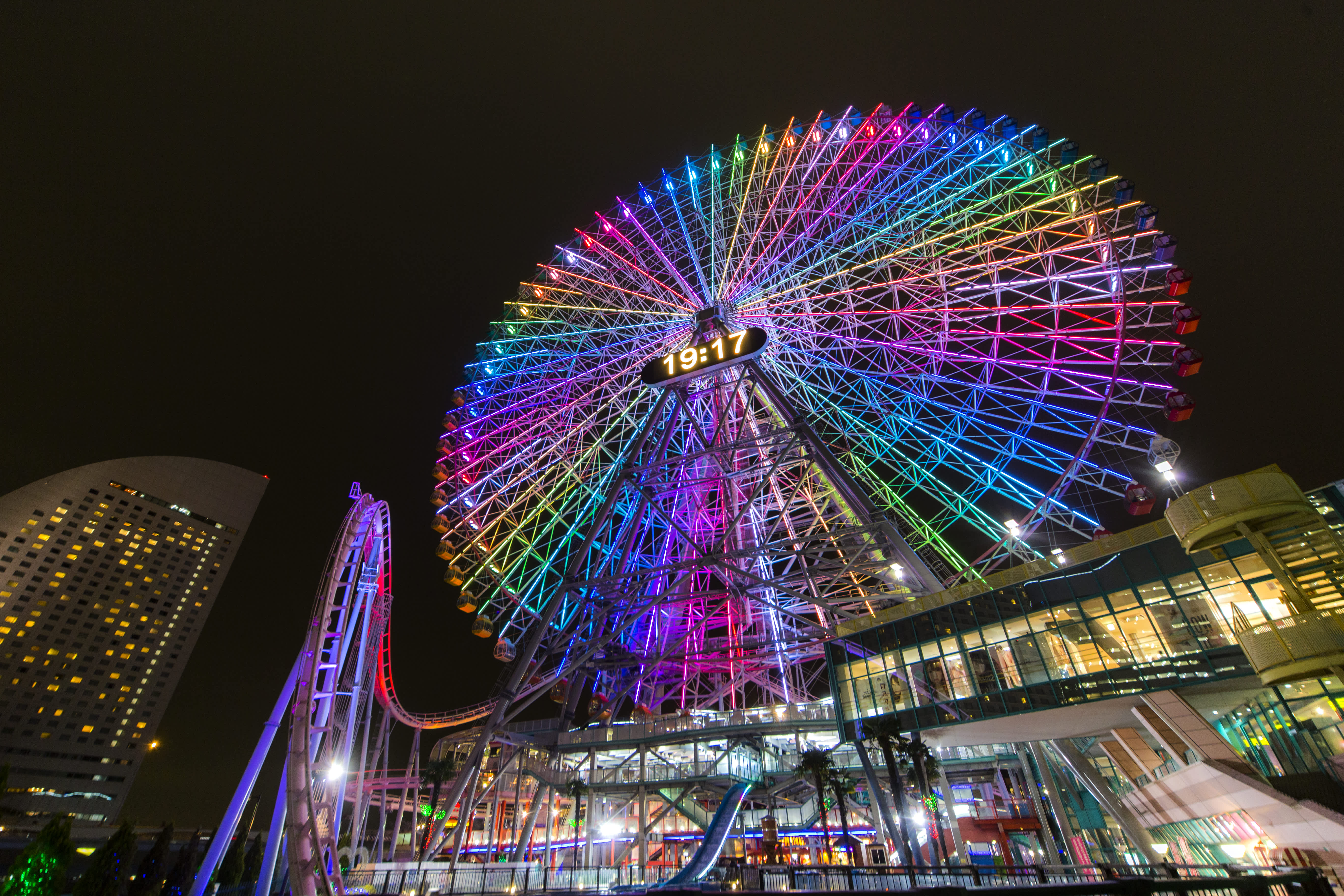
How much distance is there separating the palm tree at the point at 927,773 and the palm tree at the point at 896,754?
0.53m

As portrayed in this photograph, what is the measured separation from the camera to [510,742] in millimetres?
37625

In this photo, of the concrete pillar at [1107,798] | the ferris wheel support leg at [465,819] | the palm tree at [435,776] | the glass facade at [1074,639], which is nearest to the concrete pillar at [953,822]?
the glass facade at [1074,639]

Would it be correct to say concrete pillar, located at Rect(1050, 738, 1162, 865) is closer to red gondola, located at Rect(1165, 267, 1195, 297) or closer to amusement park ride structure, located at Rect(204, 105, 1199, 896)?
amusement park ride structure, located at Rect(204, 105, 1199, 896)

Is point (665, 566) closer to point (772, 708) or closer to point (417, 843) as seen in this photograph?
point (772, 708)

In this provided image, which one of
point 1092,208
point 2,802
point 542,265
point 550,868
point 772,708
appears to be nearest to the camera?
point 550,868

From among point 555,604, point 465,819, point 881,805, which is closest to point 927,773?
point 881,805

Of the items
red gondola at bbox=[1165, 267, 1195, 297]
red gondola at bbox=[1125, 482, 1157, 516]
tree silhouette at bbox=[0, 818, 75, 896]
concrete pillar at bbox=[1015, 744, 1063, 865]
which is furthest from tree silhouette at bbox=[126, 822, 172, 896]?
red gondola at bbox=[1165, 267, 1195, 297]

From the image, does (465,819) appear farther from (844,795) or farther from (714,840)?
(844,795)

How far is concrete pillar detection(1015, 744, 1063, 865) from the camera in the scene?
2848cm

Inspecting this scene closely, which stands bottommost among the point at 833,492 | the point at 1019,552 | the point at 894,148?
the point at 1019,552

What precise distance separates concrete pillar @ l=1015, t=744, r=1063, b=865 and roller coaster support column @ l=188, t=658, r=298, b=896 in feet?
99.3

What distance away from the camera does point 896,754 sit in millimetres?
28578

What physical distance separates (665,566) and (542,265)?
19.0 meters

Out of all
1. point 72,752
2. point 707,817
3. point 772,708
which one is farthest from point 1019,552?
point 72,752
